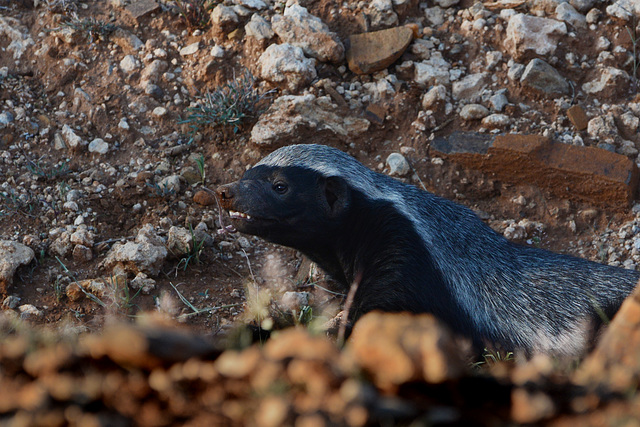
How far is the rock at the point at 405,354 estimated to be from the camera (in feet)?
4.82

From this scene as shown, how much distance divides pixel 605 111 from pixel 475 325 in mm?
2973

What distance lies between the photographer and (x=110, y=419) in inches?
57.5

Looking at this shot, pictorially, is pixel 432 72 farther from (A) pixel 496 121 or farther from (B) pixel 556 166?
(B) pixel 556 166

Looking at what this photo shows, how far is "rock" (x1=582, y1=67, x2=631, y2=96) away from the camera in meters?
5.94

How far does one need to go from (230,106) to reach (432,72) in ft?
6.08

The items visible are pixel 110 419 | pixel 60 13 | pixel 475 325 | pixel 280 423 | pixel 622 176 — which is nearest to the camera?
pixel 280 423

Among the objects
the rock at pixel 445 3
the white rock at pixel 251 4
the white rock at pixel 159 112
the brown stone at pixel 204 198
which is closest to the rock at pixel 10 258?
the brown stone at pixel 204 198

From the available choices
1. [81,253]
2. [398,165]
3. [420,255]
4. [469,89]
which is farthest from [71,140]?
[469,89]

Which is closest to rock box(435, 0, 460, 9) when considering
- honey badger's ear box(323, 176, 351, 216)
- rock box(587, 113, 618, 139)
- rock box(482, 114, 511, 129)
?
rock box(482, 114, 511, 129)

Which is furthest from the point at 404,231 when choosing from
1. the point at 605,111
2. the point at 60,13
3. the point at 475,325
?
the point at 60,13

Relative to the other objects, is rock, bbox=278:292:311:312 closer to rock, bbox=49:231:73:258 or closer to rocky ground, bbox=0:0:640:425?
rocky ground, bbox=0:0:640:425

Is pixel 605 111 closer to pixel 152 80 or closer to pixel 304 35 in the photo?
pixel 304 35

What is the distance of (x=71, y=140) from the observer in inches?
228

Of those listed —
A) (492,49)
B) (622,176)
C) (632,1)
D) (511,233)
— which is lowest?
(511,233)
